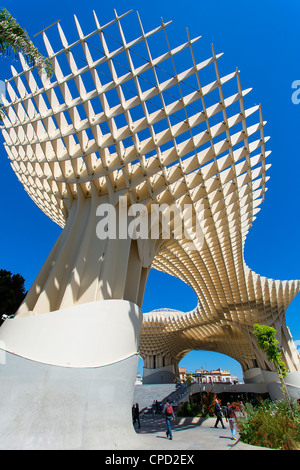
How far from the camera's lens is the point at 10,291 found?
21.2 metres

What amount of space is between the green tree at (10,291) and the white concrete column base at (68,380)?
12669mm

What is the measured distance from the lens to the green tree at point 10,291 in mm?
20781

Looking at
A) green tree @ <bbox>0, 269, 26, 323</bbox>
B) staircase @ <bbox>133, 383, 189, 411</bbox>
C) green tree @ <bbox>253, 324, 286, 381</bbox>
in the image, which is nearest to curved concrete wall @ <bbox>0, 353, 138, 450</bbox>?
green tree @ <bbox>253, 324, 286, 381</bbox>

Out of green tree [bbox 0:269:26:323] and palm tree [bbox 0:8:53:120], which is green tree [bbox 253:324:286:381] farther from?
green tree [bbox 0:269:26:323]

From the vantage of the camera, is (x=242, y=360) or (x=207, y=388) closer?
(x=207, y=388)

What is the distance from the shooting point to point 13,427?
7230 millimetres

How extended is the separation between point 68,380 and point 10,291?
1583 centimetres

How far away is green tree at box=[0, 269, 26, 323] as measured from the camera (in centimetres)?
2078

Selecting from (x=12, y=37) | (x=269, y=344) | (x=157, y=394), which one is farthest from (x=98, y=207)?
(x=157, y=394)
